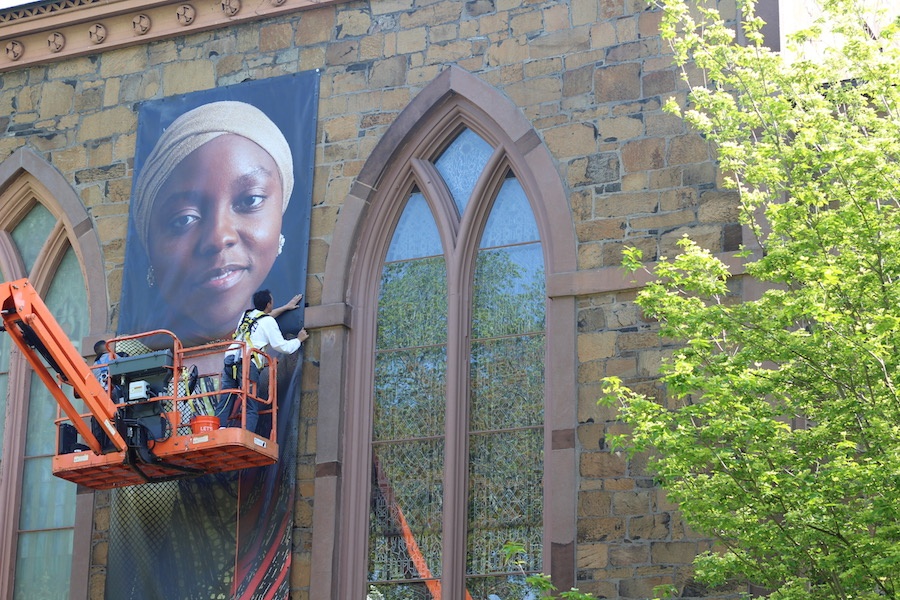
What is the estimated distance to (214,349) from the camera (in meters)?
16.4

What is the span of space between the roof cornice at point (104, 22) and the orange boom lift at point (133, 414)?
12.5 ft

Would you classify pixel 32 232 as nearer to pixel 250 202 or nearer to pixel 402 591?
pixel 250 202

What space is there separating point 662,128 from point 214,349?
181 inches

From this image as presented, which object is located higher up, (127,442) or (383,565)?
(127,442)

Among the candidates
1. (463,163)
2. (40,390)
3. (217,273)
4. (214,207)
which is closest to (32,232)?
(40,390)

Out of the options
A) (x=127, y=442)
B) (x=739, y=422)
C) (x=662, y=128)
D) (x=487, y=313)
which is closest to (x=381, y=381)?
(x=487, y=313)

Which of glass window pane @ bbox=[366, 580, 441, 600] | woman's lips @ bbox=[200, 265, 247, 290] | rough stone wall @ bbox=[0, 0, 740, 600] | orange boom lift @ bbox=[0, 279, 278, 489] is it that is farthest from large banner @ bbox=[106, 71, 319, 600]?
glass window pane @ bbox=[366, 580, 441, 600]

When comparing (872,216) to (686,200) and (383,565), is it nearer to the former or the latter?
(686,200)

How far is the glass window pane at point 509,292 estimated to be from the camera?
15.6 meters

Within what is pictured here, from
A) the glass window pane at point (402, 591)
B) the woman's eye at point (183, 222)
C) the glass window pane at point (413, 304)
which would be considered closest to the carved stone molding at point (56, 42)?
the woman's eye at point (183, 222)

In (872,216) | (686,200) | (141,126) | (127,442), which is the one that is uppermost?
(141,126)

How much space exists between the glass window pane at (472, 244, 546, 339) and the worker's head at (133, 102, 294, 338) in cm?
208

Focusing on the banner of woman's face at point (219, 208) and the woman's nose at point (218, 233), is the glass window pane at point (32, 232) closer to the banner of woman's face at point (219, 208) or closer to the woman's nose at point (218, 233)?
the banner of woman's face at point (219, 208)

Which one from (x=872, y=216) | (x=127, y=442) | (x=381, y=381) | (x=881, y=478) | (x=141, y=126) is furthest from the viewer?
(x=141, y=126)
